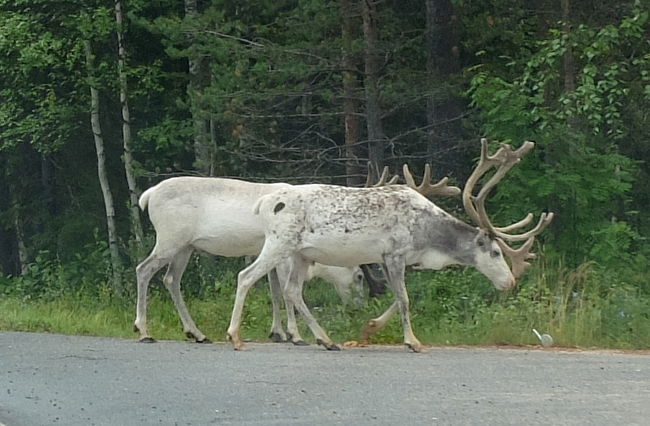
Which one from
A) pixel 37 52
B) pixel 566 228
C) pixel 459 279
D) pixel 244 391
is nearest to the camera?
pixel 244 391

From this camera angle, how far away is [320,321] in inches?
Result: 641

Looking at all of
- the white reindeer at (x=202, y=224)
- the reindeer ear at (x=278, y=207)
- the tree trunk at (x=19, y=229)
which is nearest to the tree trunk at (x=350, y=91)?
the white reindeer at (x=202, y=224)

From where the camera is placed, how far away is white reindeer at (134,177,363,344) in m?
14.9

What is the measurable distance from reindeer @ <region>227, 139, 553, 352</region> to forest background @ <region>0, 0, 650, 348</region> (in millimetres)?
1242

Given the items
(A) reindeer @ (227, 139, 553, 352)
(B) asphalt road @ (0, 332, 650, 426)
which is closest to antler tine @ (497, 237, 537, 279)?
(A) reindeer @ (227, 139, 553, 352)

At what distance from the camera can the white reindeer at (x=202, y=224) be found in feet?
48.9

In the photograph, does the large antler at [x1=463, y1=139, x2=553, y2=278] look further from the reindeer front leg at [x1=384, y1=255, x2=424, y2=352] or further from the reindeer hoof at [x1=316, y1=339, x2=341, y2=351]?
the reindeer hoof at [x1=316, y1=339, x2=341, y2=351]

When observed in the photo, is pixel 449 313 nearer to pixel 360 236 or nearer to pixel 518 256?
pixel 518 256

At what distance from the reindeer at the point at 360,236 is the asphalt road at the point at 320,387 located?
781mm

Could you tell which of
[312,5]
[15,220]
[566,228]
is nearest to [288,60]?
[312,5]

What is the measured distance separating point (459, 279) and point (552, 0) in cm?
738

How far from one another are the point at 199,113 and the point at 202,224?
28.2 feet

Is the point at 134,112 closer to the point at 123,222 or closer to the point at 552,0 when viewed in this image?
the point at 123,222

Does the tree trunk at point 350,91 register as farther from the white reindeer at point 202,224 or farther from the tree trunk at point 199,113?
the white reindeer at point 202,224
